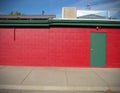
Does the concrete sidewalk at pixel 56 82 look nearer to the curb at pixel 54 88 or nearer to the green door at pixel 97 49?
the curb at pixel 54 88

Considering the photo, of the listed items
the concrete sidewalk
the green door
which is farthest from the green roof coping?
the concrete sidewalk

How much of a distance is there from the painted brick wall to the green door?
0.68 ft

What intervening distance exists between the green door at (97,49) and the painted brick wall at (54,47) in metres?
0.21

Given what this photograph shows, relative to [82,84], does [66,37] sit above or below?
above

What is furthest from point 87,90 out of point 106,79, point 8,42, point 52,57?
point 8,42

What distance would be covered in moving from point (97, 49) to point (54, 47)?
2.74 m

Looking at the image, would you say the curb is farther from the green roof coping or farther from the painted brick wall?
the green roof coping

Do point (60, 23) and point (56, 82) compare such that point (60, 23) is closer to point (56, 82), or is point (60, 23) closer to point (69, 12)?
point (69, 12)

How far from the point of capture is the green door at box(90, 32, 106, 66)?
50.3 ft

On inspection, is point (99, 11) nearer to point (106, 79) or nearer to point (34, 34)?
point (34, 34)

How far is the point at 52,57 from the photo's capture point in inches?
604

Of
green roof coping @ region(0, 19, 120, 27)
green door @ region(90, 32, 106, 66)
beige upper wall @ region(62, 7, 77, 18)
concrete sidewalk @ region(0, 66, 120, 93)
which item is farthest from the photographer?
beige upper wall @ region(62, 7, 77, 18)

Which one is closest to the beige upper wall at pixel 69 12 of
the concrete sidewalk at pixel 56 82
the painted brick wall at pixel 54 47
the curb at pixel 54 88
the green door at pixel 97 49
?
the painted brick wall at pixel 54 47

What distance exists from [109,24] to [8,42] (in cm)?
653
